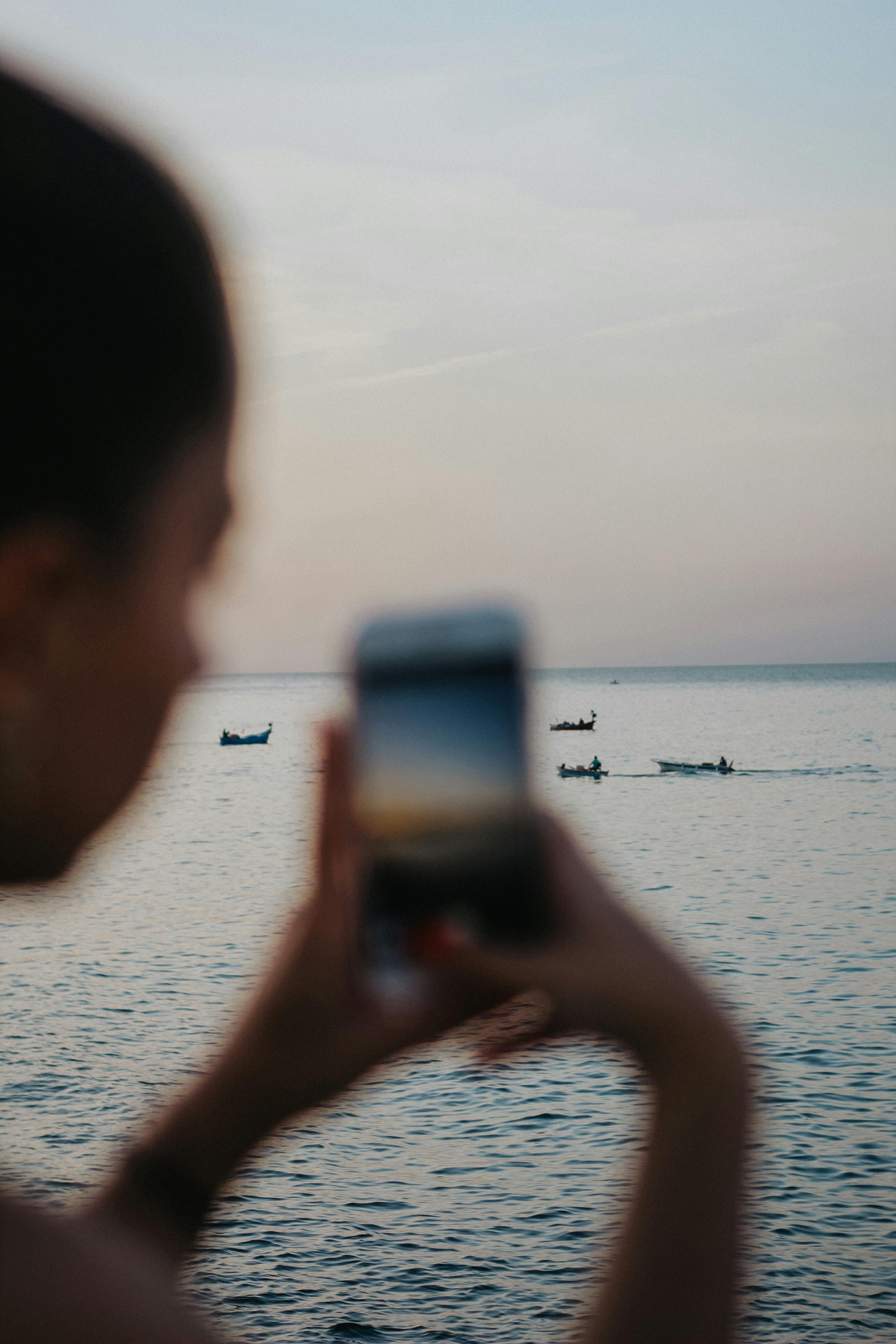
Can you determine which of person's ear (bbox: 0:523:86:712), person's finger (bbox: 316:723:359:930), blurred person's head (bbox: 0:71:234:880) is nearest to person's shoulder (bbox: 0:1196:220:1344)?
blurred person's head (bbox: 0:71:234:880)

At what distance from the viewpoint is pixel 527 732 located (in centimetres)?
149

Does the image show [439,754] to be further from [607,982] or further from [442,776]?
[607,982]

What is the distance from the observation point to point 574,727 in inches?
4040

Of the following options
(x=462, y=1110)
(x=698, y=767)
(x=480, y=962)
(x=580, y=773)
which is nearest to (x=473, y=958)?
(x=480, y=962)

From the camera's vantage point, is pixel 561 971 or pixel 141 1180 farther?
pixel 141 1180

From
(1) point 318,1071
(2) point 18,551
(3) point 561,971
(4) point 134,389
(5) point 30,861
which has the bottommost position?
(1) point 318,1071

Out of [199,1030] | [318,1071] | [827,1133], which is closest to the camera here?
[318,1071]

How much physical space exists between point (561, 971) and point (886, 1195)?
1992 centimetres

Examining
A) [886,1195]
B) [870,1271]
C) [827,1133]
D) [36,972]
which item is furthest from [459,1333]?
[36,972]

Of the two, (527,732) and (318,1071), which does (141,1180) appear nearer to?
(318,1071)

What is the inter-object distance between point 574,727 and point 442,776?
4011 inches

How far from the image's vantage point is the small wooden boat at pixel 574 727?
98312 mm

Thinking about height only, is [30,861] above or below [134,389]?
below

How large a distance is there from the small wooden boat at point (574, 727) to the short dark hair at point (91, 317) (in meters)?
89.7
